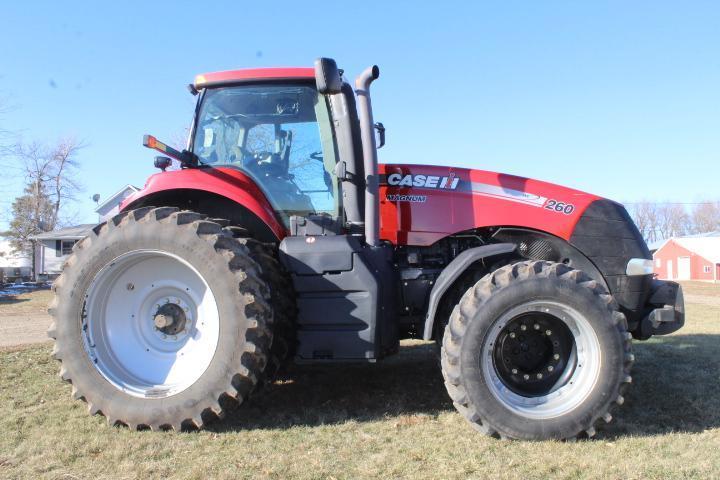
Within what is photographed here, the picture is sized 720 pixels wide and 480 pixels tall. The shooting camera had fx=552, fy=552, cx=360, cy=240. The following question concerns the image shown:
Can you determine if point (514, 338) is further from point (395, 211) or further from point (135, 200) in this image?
point (135, 200)

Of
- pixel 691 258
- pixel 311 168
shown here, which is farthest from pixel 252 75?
pixel 691 258

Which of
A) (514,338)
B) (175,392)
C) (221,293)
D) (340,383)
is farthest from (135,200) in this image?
(514,338)

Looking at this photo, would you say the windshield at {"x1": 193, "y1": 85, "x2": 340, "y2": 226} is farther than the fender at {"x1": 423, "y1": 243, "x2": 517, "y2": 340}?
Yes

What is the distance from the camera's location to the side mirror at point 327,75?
142 inches

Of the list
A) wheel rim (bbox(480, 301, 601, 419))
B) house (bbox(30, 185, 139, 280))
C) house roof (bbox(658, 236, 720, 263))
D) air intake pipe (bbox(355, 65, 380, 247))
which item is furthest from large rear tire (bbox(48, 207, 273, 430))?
house roof (bbox(658, 236, 720, 263))

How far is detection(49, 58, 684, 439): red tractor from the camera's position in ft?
11.7

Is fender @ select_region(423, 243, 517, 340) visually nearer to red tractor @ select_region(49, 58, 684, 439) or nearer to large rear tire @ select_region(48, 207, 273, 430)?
red tractor @ select_region(49, 58, 684, 439)

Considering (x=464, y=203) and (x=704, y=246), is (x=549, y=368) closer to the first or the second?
(x=464, y=203)

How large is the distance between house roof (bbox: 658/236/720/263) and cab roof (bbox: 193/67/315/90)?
170 ft

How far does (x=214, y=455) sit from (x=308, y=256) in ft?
4.70

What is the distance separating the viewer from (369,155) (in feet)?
13.1

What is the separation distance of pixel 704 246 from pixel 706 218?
22.0 metres

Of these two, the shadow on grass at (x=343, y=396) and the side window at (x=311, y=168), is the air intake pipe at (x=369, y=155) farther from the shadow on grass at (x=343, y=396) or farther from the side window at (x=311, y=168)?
the shadow on grass at (x=343, y=396)

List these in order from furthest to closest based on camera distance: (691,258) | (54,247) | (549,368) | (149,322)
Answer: (691,258), (54,247), (149,322), (549,368)
